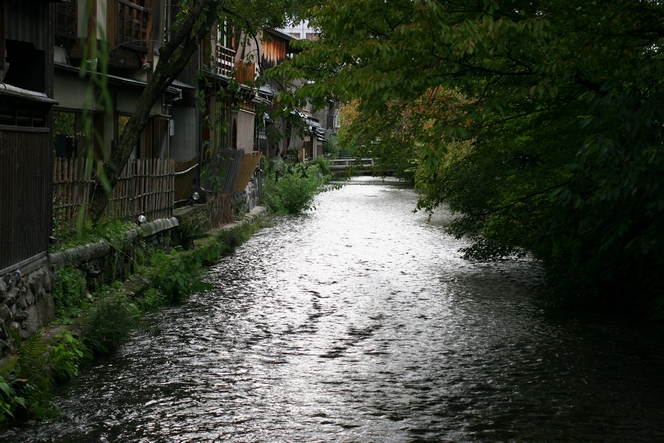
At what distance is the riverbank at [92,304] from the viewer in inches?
295

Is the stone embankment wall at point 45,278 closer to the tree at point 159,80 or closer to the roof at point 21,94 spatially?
the tree at point 159,80

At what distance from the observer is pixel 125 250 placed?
13.7 m

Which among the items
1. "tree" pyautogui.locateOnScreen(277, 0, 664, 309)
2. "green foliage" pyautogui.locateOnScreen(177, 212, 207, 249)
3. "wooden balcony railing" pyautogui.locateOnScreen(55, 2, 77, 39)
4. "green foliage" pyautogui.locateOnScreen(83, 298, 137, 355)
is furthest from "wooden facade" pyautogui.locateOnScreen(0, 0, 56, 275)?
"green foliage" pyautogui.locateOnScreen(177, 212, 207, 249)

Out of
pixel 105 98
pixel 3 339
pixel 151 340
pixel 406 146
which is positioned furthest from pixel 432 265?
pixel 105 98

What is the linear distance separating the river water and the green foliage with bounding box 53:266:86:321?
88 cm

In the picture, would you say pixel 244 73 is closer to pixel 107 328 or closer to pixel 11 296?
pixel 107 328

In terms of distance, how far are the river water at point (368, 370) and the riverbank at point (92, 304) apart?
9.5 inches

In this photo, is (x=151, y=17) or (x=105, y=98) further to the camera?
(x=151, y=17)

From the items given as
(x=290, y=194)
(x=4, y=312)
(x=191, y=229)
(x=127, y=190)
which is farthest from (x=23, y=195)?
(x=290, y=194)

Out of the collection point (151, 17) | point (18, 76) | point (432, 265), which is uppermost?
point (151, 17)

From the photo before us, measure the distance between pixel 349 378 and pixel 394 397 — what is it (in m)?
0.85

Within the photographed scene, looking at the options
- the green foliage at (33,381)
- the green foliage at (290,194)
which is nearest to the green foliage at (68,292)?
the green foliage at (33,381)

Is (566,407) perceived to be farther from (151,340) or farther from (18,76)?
(18,76)

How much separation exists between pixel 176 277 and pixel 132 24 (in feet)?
22.4
